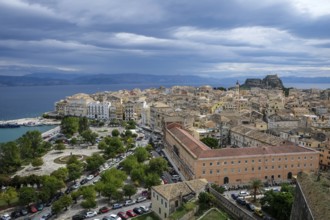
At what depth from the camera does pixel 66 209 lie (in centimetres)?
3681

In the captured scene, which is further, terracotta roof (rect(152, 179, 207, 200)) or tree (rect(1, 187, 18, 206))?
tree (rect(1, 187, 18, 206))

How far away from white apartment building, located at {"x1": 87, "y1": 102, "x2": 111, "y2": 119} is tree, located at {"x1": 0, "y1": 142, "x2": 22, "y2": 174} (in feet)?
203

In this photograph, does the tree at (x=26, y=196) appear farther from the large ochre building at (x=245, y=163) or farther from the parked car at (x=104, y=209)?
the large ochre building at (x=245, y=163)

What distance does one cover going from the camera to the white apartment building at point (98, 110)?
377 feet

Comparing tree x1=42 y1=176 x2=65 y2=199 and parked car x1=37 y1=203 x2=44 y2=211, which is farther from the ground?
tree x1=42 y1=176 x2=65 y2=199

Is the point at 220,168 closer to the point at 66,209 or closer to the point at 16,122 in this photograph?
the point at 66,209

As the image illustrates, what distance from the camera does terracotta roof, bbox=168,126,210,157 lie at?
146ft

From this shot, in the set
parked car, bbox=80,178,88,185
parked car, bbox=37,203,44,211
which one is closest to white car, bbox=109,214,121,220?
parked car, bbox=37,203,44,211

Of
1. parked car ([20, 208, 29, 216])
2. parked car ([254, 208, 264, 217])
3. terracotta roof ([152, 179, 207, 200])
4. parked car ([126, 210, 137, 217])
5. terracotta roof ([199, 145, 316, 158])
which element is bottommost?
parked car ([20, 208, 29, 216])

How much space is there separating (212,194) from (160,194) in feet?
16.3

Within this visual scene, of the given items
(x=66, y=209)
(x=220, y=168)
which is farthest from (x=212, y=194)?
(x=66, y=209)

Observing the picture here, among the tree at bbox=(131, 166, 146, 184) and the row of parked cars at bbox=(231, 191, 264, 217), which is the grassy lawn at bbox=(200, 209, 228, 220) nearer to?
the row of parked cars at bbox=(231, 191, 264, 217)

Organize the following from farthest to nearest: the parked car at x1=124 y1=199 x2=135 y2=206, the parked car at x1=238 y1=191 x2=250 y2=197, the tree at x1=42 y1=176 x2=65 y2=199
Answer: the parked car at x1=238 y1=191 x2=250 y2=197, the tree at x1=42 y1=176 x2=65 y2=199, the parked car at x1=124 y1=199 x2=135 y2=206

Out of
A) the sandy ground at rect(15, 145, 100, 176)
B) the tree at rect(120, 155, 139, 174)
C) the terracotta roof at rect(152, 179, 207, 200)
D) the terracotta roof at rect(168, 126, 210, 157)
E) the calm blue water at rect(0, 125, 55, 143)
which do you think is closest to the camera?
the terracotta roof at rect(152, 179, 207, 200)
